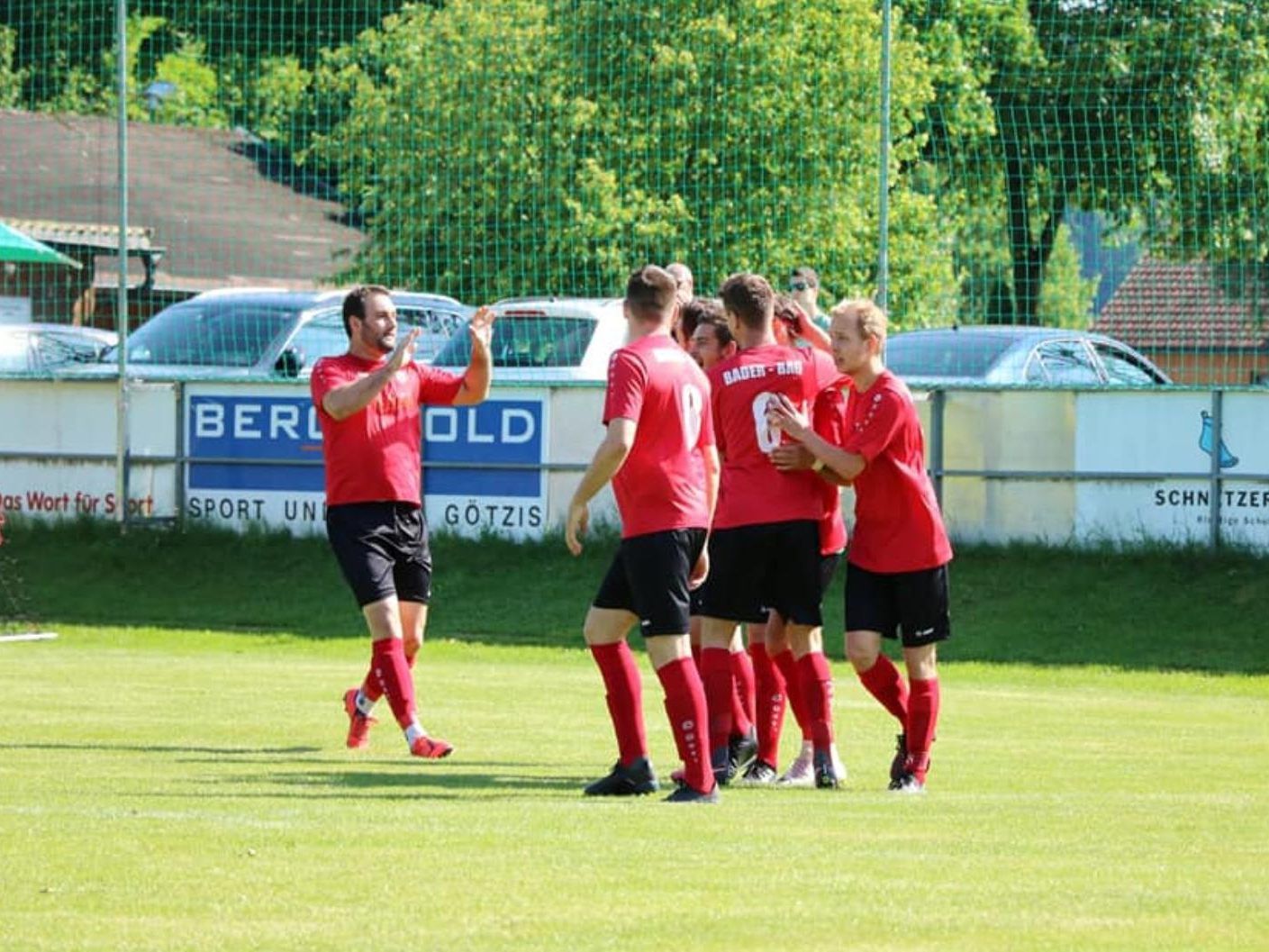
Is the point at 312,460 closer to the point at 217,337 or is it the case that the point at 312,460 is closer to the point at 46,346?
the point at 217,337

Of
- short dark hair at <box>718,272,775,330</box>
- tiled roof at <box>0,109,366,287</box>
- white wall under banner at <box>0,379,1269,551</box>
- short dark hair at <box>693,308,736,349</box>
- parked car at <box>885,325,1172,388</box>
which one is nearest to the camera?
short dark hair at <box>718,272,775,330</box>

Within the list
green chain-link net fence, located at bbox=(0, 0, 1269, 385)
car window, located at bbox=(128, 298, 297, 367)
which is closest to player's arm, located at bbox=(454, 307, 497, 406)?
green chain-link net fence, located at bbox=(0, 0, 1269, 385)

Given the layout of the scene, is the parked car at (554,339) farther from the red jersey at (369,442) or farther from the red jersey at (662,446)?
A: the red jersey at (662,446)

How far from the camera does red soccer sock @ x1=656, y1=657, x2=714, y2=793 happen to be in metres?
9.88

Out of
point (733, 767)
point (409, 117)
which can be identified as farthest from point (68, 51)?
point (733, 767)

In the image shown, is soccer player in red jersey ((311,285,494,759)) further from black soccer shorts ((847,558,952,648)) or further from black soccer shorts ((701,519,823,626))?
black soccer shorts ((847,558,952,648))

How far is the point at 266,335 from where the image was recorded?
2350cm

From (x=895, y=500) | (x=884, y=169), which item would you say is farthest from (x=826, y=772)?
(x=884, y=169)

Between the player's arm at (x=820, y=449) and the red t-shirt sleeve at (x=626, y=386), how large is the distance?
74cm

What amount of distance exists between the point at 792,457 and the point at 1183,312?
1177 cm

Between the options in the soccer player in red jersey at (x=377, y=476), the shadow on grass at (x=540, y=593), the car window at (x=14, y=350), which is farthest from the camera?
the car window at (x=14, y=350)

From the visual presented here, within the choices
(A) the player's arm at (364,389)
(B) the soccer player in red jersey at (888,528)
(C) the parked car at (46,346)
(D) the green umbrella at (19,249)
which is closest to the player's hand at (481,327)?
(A) the player's arm at (364,389)

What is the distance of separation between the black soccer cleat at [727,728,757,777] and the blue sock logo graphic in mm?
8683

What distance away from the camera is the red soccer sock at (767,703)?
1126 centimetres
